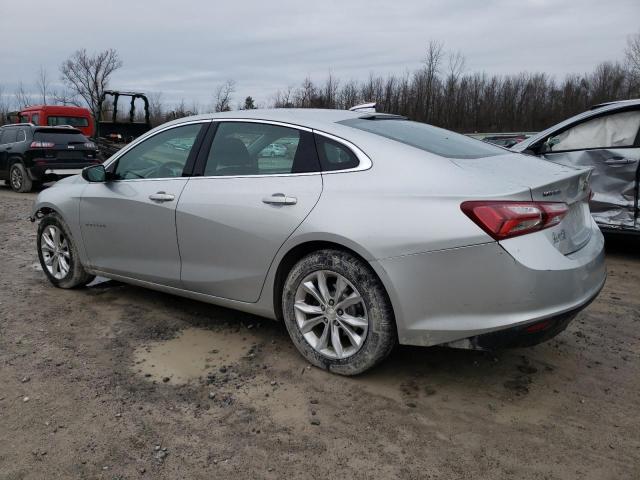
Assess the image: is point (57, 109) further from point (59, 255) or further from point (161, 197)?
point (161, 197)

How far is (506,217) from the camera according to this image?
2.58 meters

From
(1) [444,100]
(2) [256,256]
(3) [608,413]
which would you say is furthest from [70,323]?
(1) [444,100]

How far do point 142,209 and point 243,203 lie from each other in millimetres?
1005

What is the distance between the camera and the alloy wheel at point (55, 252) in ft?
15.8

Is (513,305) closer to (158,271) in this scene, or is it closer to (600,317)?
(600,317)

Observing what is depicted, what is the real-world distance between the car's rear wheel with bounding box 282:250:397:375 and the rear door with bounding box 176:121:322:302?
0.26 metres

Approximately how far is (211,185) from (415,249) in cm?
154

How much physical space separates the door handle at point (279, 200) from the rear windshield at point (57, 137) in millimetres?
11737

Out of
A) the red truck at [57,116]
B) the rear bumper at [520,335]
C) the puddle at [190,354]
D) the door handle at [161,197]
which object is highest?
the red truck at [57,116]

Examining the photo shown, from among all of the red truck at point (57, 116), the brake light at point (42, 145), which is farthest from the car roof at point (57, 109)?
the brake light at point (42, 145)

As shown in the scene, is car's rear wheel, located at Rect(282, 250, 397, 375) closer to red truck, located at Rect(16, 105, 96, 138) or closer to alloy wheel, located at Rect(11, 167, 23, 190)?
alloy wheel, located at Rect(11, 167, 23, 190)

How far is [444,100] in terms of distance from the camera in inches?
1770

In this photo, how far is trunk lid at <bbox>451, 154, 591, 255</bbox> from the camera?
9.00 feet

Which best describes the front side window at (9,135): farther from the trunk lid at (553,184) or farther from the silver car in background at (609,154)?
the trunk lid at (553,184)
